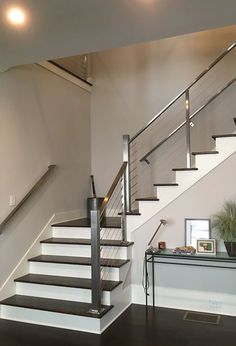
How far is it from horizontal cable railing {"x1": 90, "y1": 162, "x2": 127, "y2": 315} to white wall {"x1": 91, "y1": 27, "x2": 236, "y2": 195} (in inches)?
30.5

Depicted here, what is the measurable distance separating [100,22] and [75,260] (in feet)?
8.37

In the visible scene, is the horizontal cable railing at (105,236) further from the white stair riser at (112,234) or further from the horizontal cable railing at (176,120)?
the horizontal cable railing at (176,120)

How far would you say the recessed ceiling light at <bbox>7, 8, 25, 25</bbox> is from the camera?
2.40m

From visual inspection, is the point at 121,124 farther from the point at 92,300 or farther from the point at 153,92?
the point at 92,300

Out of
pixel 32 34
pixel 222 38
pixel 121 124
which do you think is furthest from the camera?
pixel 121 124

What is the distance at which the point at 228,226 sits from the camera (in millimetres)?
3410

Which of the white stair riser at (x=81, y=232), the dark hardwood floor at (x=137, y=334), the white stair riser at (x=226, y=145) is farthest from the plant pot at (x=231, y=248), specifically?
the white stair riser at (x=81, y=232)

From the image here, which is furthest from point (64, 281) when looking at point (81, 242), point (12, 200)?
point (12, 200)

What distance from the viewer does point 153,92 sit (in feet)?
17.2

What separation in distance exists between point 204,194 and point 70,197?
2171mm

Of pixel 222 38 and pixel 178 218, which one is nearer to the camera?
pixel 178 218

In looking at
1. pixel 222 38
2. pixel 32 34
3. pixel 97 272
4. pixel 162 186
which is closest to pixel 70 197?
pixel 162 186

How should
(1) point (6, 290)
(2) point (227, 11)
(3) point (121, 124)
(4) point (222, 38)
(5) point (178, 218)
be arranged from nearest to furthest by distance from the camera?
(2) point (227, 11) < (1) point (6, 290) < (5) point (178, 218) < (4) point (222, 38) < (3) point (121, 124)

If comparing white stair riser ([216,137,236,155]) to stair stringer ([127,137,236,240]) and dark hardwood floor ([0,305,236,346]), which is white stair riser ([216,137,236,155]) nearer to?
stair stringer ([127,137,236,240])
